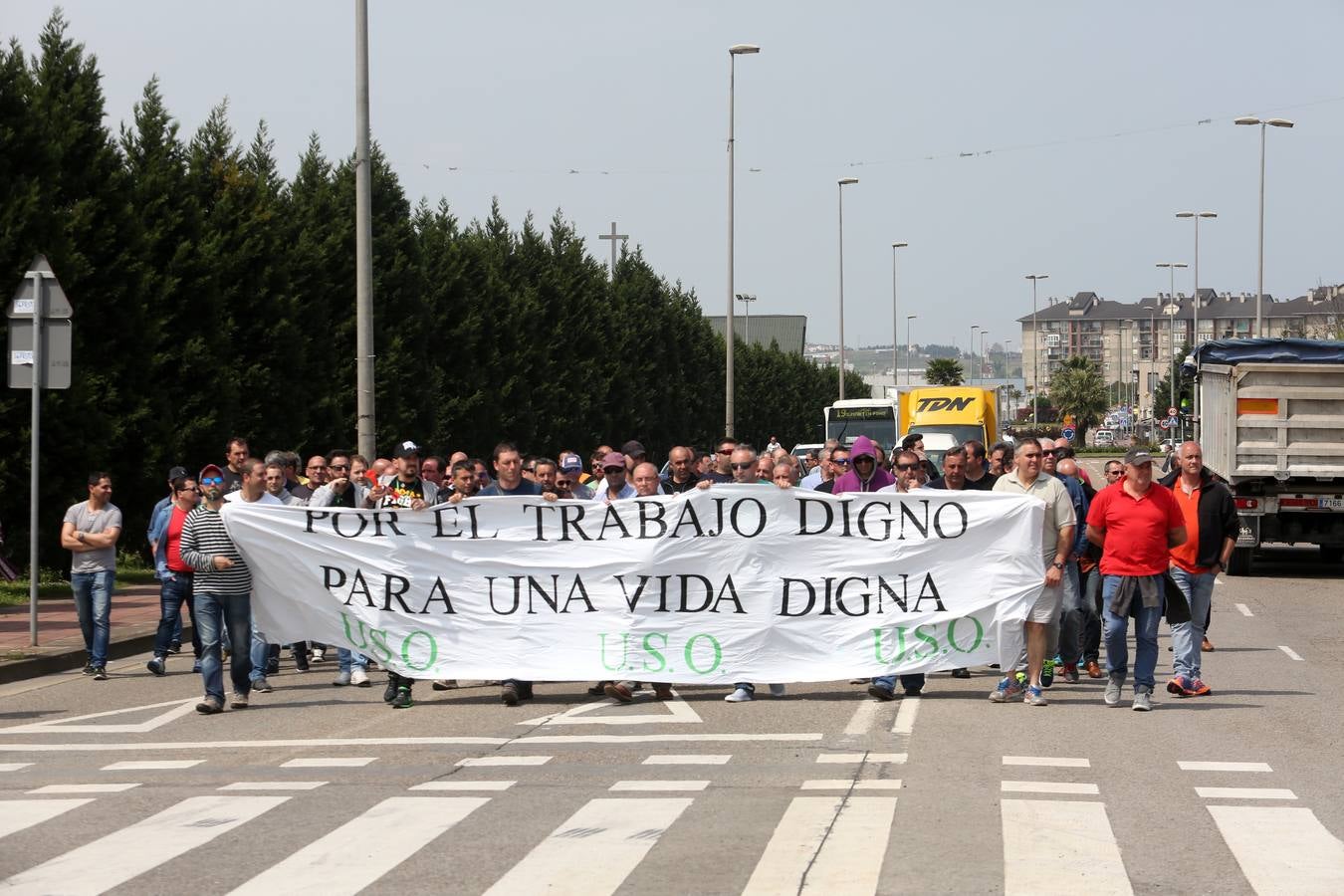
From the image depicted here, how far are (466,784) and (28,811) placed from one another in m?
2.13

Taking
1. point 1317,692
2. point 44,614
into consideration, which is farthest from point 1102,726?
point 44,614

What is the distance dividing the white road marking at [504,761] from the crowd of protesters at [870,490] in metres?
2.61

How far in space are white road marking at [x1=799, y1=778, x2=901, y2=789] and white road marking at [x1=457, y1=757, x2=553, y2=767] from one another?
1.63 m

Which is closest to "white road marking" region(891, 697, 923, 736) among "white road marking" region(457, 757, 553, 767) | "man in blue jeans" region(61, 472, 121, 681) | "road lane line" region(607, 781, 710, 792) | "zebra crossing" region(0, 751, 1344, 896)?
"zebra crossing" region(0, 751, 1344, 896)

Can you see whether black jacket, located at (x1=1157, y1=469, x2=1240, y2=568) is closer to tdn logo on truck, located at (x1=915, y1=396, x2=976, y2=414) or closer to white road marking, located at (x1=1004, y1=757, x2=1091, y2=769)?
white road marking, located at (x1=1004, y1=757, x2=1091, y2=769)

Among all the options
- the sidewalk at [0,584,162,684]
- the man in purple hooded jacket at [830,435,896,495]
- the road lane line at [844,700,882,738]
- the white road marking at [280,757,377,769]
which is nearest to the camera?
the white road marking at [280,757,377,769]

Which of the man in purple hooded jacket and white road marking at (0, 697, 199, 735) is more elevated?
the man in purple hooded jacket

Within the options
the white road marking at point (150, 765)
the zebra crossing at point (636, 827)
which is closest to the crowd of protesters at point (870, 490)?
the white road marking at point (150, 765)

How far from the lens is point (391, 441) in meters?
33.0

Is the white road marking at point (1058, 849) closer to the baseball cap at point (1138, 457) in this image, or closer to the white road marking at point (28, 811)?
the baseball cap at point (1138, 457)

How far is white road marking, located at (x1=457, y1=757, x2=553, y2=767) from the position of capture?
10.3m

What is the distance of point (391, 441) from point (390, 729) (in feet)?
70.4

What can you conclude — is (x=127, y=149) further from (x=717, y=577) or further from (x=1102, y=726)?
(x=1102, y=726)

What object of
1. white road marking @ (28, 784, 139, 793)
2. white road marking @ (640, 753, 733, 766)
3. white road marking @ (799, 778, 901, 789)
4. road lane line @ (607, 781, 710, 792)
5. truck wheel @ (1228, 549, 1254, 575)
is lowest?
truck wheel @ (1228, 549, 1254, 575)
